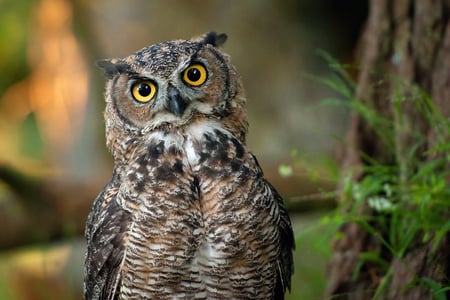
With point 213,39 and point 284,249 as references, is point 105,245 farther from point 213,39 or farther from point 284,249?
point 213,39

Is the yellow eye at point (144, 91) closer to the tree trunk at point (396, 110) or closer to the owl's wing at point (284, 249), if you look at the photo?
the owl's wing at point (284, 249)

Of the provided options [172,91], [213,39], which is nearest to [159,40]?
[213,39]

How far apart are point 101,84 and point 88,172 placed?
30.2 inches

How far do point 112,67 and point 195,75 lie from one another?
0.33 metres

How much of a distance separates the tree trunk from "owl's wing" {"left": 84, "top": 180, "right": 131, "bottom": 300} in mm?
913

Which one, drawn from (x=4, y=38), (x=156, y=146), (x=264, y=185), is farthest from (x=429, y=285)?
(x=4, y=38)

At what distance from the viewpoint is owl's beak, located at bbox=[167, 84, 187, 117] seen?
2.52 metres

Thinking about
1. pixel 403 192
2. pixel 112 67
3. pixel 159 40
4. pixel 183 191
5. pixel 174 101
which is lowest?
pixel 403 192

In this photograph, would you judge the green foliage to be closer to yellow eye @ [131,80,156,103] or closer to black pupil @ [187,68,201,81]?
black pupil @ [187,68,201,81]

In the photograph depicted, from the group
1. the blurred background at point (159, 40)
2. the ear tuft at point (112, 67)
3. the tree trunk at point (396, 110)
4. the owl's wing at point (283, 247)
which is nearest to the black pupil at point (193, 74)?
the ear tuft at point (112, 67)

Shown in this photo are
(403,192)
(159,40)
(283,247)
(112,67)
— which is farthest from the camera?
(159,40)

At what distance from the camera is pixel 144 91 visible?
2629 millimetres

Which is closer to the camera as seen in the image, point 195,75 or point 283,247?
point 195,75

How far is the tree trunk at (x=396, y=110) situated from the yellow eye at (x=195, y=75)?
0.81 meters
